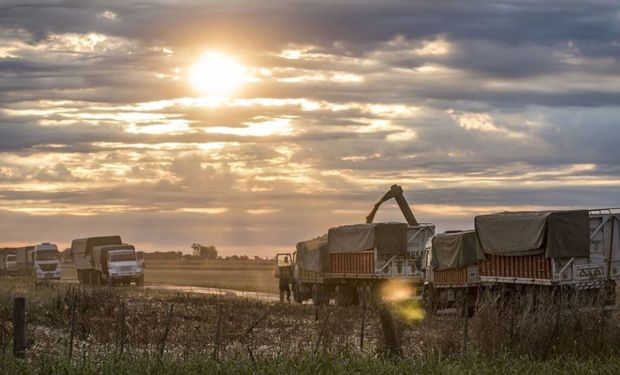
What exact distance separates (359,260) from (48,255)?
4387 cm

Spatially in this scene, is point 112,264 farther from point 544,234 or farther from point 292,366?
point 292,366

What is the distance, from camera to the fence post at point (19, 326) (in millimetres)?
18922

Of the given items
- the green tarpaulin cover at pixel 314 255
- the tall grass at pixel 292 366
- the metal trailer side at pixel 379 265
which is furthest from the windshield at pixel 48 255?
the tall grass at pixel 292 366

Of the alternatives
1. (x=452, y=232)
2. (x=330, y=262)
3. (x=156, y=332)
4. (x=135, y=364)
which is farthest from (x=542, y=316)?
(x=330, y=262)

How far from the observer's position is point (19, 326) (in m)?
→ 19.0

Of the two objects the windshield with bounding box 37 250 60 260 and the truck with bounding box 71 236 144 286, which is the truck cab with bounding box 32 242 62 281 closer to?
the windshield with bounding box 37 250 60 260

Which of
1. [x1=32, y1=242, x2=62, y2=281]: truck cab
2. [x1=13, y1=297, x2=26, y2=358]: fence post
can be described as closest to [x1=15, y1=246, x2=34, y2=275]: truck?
[x1=32, y1=242, x2=62, y2=281]: truck cab

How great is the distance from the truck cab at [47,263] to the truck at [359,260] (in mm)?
35162

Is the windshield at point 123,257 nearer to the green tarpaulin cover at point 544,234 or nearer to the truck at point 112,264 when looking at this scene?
the truck at point 112,264

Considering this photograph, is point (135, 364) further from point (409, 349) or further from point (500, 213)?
point (500, 213)

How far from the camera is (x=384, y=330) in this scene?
19594 mm

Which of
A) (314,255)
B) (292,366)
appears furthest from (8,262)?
(292,366)

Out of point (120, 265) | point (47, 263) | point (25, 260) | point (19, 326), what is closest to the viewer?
point (19, 326)

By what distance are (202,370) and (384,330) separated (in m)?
3.73
